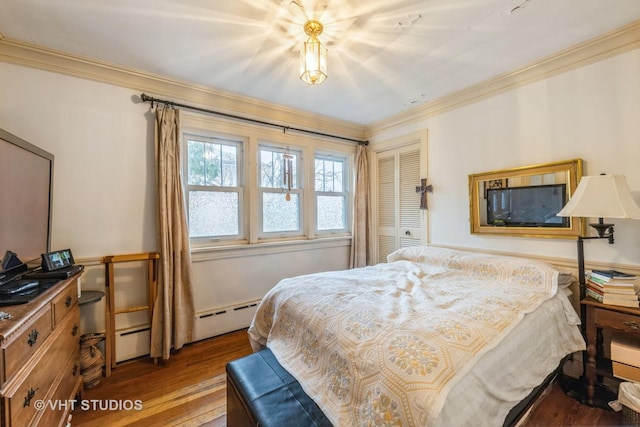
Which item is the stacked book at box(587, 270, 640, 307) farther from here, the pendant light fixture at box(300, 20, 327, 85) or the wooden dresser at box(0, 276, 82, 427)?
the wooden dresser at box(0, 276, 82, 427)

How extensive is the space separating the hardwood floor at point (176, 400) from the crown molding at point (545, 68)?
246cm

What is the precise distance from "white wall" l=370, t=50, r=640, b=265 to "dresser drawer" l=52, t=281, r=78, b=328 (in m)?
3.21

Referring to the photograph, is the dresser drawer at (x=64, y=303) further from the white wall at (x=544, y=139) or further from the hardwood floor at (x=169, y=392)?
the white wall at (x=544, y=139)

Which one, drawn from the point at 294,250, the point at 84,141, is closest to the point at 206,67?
the point at 84,141

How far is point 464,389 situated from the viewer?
3.14 ft

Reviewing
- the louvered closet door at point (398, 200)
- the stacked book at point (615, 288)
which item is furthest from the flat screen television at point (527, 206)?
the louvered closet door at point (398, 200)

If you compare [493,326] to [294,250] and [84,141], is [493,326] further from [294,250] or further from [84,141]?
[84,141]

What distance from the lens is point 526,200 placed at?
91.7 inches

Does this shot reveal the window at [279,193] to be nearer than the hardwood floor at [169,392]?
No

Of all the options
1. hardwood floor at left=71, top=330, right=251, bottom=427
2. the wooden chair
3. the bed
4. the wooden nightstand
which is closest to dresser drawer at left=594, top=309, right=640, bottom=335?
the wooden nightstand

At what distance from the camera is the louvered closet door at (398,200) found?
131 inches

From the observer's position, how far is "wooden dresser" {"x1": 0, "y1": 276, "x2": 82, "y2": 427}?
3.06 feet

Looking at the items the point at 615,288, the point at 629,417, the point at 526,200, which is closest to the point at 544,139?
the point at 526,200

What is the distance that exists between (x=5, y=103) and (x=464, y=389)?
3.37 m
